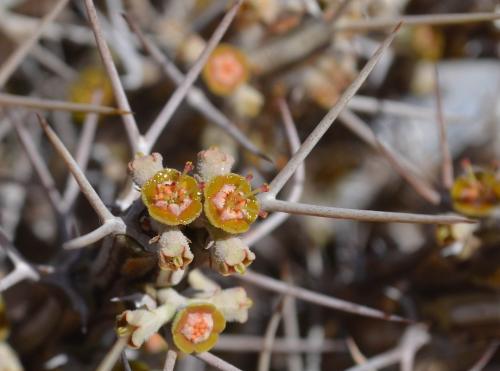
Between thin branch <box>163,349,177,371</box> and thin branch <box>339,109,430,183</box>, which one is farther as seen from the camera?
thin branch <box>339,109,430,183</box>

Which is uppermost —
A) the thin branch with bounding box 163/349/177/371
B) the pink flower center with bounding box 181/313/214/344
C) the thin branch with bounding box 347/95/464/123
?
the thin branch with bounding box 347/95/464/123

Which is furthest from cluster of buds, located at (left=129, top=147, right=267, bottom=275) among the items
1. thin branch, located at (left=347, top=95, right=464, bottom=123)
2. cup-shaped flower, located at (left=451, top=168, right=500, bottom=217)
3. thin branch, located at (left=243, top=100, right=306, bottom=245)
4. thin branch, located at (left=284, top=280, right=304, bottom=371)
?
thin branch, located at (left=347, top=95, right=464, bottom=123)

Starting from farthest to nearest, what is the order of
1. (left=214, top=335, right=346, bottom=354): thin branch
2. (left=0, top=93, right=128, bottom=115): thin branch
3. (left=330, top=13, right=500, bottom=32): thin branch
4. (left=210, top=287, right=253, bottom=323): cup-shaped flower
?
(left=214, top=335, right=346, bottom=354): thin branch, (left=330, top=13, right=500, bottom=32): thin branch, (left=210, top=287, right=253, bottom=323): cup-shaped flower, (left=0, top=93, right=128, bottom=115): thin branch

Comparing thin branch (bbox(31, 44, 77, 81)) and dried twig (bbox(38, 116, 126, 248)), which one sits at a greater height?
thin branch (bbox(31, 44, 77, 81))

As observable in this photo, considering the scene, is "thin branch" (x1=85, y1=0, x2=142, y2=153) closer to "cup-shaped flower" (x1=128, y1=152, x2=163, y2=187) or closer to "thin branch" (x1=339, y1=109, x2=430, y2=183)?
"cup-shaped flower" (x1=128, y1=152, x2=163, y2=187)

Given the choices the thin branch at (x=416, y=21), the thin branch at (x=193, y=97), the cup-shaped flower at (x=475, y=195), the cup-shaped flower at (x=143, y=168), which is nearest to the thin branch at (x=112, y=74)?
the cup-shaped flower at (x=143, y=168)

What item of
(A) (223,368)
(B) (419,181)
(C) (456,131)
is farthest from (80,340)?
(C) (456,131)

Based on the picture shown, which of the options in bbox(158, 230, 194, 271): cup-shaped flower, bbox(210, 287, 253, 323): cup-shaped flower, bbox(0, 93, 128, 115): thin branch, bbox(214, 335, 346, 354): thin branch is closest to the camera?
bbox(0, 93, 128, 115): thin branch

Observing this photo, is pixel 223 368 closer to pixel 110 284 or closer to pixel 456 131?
pixel 110 284
